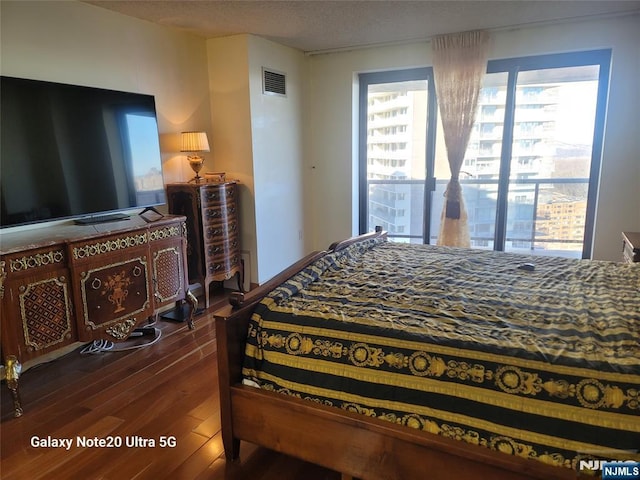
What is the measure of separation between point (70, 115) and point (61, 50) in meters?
0.50

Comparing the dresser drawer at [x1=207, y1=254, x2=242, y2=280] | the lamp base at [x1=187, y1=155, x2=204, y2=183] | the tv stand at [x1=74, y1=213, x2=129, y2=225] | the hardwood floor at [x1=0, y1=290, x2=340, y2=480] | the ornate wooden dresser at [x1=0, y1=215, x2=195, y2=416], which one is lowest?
the hardwood floor at [x1=0, y1=290, x2=340, y2=480]

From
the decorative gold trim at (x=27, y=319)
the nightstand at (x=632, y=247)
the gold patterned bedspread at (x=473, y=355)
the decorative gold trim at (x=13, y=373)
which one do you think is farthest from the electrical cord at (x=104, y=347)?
the nightstand at (x=632, y=247)

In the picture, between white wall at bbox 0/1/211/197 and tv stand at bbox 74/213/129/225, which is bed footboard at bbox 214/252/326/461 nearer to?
tv stand at bbox 74/213/129/225

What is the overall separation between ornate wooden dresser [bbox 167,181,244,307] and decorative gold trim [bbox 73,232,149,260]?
740 mm

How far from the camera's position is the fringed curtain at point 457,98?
3940 mm

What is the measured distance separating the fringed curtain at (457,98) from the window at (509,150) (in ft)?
0.56

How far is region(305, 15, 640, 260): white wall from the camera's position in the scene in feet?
11.7

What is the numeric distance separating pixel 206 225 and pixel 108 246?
107cm

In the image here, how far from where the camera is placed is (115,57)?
3.21 m

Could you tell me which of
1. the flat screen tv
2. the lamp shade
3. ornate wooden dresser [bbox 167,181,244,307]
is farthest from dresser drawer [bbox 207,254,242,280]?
A: the lamp shade

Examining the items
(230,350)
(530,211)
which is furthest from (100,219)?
(530,211)

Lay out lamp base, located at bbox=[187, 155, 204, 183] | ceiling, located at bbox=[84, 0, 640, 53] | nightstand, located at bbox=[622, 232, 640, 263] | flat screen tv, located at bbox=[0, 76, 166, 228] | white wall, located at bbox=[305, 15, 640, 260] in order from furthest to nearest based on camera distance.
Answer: lamp base, located at bbox=[187, 155, 204, 183], white wall, located at bbox=[305, 15, 640, 260], ceiling, located at bbox=[84, 0, 640, 53], nightstand, located at bbox=[622, 232, 640, 263], flat screen tv, located at bbox=[0, 76, 166, 228]

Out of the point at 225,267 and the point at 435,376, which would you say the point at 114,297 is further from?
the point at 435,376

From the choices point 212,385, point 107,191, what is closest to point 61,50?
point 107,191
